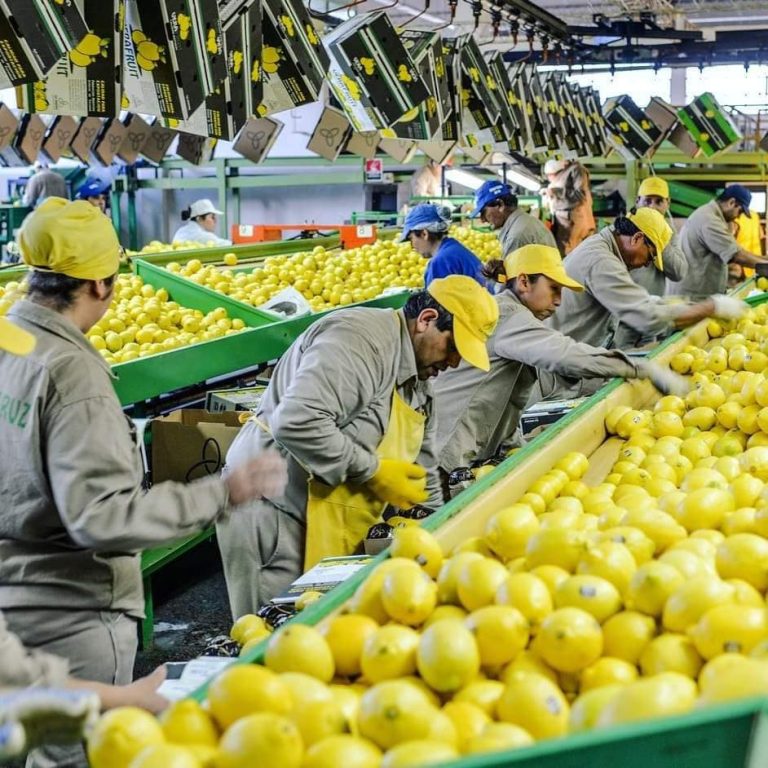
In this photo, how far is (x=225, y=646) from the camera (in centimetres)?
238

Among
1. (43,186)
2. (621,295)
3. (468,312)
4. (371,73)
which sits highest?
(371,73)

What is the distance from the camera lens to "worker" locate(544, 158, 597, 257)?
25.3 ft

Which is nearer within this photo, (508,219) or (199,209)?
(508,219)

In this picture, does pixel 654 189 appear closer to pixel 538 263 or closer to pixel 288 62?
pixel 538 263

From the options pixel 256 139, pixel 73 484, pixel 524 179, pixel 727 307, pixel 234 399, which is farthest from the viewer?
pixel 524 179

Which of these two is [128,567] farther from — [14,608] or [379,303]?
[379,303]

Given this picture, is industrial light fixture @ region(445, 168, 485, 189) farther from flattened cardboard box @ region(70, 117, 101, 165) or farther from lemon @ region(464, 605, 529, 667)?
lemon @ region(464, 605, 529, 667)

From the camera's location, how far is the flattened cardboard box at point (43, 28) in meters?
2.89

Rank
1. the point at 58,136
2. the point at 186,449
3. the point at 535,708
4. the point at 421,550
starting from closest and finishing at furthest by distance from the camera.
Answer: the point at 535,708, the point at 421,550, the point at 186,449, the point at 58,136

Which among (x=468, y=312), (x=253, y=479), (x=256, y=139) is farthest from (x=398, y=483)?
(x=256, y=139)

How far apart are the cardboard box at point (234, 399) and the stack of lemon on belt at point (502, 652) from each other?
2900 millimetres

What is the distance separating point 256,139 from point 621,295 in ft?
7.62

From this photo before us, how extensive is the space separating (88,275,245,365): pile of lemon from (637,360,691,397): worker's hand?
2.41 m

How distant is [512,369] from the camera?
4.39 metres
